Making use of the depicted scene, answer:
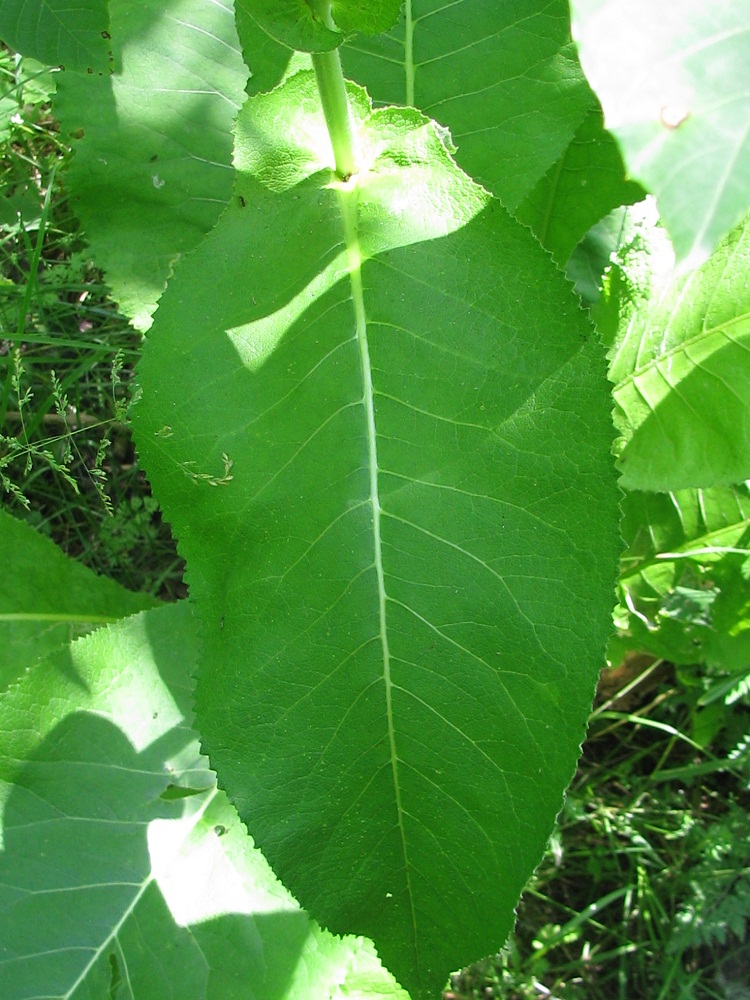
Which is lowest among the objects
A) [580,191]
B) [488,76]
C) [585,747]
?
[585,747]

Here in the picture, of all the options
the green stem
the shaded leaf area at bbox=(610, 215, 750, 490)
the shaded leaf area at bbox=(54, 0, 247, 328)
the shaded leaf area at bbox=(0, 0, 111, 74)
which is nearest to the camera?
the green stem

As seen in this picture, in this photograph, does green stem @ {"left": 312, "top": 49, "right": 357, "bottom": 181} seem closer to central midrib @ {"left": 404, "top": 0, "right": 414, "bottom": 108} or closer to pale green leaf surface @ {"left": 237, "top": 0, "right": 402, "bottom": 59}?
pale green leaf surface @ {"left": 237, "top": 0, "right": 402, "bottom": 59}

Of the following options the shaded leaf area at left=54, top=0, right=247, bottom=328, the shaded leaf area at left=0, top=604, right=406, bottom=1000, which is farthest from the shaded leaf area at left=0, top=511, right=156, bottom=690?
the shaded leaf area at left=54, top=0, right=247, bottom=328

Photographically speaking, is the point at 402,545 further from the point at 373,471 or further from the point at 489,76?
the point at 489,76

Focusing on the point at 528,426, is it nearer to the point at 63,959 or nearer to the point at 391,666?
the point at 391,666

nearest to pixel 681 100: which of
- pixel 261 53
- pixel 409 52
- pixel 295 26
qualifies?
pixel 295 26

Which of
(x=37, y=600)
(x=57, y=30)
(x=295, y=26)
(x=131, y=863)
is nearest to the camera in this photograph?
(x=295, y=26)
